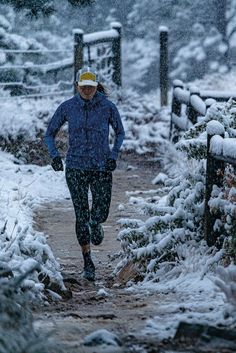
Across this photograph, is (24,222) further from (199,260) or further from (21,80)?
(21,80)

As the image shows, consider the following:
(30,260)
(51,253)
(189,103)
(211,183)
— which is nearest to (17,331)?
(30,260)

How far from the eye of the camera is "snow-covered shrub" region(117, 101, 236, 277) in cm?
733

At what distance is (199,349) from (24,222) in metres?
5.40

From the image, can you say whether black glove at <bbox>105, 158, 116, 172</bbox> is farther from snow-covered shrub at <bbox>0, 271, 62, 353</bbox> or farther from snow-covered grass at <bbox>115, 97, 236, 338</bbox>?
snow-covered shrub at <bbox>0, 271, 62, 353</bbox>

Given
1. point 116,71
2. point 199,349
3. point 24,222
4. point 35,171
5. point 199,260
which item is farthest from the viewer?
point 116,71

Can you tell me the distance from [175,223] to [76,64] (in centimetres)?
1026

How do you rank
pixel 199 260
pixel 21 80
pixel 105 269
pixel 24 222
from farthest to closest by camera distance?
pixel 21 80 → pixel 24 222 → pixel 105 269 → pixel 199 260

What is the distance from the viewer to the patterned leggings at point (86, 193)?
8008mm

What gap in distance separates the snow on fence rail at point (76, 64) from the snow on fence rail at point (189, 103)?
7.77 feet

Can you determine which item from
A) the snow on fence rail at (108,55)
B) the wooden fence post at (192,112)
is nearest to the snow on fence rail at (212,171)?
the wooden fence post at (192,112)

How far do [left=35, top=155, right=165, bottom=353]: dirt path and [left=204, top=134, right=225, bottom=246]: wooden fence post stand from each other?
2.49 ft

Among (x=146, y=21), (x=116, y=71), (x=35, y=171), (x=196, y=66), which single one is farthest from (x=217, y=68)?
(x=35, y=171)

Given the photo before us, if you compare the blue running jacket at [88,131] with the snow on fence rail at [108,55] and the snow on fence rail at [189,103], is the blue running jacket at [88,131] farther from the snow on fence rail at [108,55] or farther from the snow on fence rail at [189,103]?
the snow on fence rail at [108,55]

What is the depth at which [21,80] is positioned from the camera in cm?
1767
